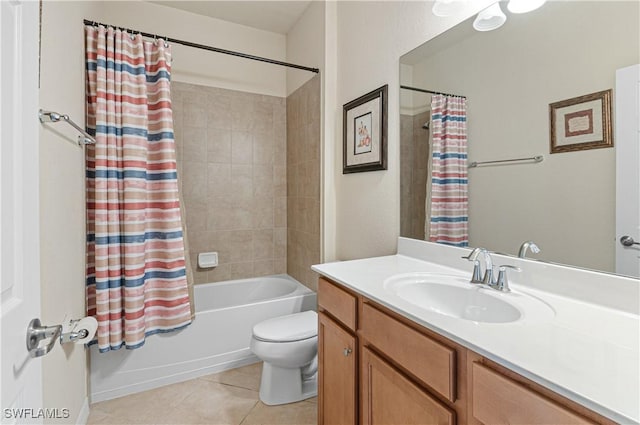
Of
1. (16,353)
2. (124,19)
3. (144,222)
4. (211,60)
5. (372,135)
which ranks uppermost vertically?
(124,19)

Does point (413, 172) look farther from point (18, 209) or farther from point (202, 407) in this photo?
point (202, 407)

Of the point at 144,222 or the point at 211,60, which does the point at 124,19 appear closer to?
the point at 211,60

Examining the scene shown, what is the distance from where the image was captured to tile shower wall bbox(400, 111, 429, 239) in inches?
60.6

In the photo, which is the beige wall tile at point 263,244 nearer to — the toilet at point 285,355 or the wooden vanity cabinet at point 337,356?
the toilet at point 285,355

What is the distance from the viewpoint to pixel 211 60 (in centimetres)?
264

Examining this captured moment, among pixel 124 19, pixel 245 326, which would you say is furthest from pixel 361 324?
pixel 124 19

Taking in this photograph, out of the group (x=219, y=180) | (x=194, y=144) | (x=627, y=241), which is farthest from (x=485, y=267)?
(x=194, y=144)

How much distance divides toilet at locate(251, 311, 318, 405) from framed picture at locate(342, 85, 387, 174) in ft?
3.44

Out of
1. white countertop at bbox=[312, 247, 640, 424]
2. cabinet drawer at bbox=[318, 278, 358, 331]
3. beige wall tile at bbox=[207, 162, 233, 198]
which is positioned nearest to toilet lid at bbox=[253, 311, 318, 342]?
cabinet drawer at bbox=[318, 278, 358, 331]

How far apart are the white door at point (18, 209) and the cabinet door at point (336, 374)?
89cm

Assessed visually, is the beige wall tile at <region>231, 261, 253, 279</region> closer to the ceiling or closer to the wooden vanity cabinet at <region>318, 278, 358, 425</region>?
the wooden vanity cabinet at <region>318, 278, 358, 425</region>

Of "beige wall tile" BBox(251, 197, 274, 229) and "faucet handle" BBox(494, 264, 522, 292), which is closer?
"faucet handle" BBox(494, 264, 522, 292)

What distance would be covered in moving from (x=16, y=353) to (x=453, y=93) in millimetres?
1640

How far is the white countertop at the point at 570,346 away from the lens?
51 centimetres
